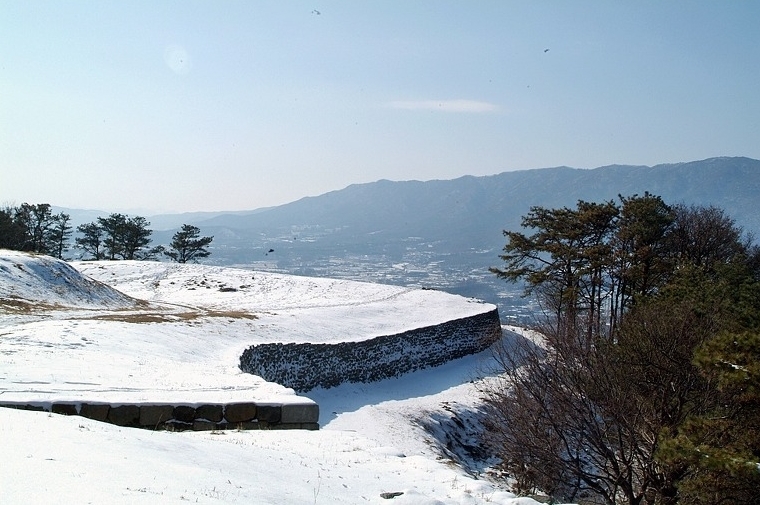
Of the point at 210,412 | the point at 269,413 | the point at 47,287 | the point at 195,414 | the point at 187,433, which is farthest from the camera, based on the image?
the point at 47,287

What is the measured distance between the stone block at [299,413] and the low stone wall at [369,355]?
6649mm

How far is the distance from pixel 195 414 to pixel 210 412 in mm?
240

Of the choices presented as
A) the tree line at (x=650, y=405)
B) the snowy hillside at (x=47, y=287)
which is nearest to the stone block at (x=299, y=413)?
the tree line at (x=650, y=405)

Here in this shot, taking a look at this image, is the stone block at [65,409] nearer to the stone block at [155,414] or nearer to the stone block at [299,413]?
the stone block at [155,414]

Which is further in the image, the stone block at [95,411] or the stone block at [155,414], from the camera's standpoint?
the stone block at [155,414]

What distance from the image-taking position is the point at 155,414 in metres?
8.58

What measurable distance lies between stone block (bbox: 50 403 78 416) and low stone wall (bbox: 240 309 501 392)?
7965 mm

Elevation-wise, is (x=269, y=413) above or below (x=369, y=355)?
above

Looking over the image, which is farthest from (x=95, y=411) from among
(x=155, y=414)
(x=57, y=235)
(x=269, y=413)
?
(x=57, y=235)

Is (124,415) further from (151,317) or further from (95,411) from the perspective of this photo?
(151,317)

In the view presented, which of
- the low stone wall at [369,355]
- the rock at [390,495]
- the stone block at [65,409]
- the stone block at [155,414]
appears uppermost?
the stone block at [65,409]

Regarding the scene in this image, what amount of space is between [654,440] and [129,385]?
982 cm

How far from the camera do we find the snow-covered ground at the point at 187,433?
4.84m

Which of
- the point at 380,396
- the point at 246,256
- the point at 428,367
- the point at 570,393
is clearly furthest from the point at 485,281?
the point at 570,393
